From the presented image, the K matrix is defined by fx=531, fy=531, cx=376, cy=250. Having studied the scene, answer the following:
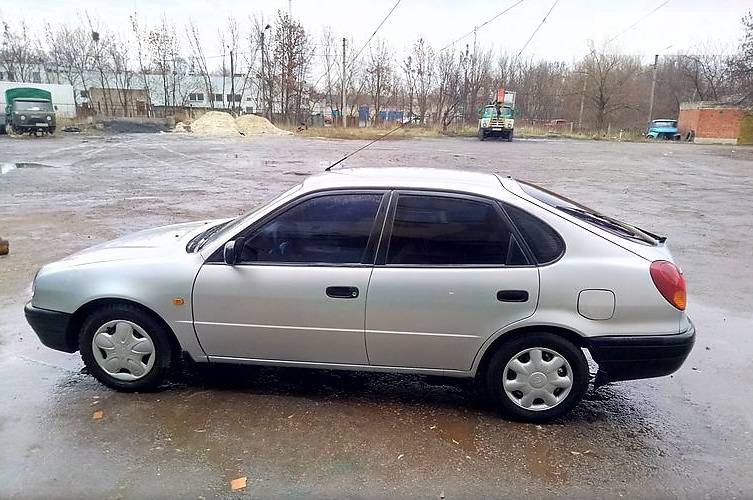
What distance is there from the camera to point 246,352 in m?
3.57

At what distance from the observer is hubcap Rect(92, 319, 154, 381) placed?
3.60 meters

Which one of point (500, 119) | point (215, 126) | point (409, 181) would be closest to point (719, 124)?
point (500, 119)

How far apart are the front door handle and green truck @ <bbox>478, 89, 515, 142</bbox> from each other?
39568 millimetres

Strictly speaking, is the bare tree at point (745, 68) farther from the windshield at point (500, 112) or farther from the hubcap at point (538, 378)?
the hubcap at point (538, 378)

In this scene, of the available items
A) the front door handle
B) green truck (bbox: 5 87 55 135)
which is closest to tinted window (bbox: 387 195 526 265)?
the front door handle

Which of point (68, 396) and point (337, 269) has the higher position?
point (337, 269)

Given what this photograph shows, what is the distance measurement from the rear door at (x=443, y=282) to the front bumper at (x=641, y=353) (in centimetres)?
52

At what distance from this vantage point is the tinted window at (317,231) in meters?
3.45

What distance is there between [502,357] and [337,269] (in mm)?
1181

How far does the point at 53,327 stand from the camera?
12.0ft

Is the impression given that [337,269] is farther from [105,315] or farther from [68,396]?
[68,396]

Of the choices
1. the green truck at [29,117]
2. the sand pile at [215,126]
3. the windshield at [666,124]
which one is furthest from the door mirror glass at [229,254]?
the windshield at [666,124]

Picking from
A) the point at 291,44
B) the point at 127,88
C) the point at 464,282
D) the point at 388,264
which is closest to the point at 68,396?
the point at 388,264

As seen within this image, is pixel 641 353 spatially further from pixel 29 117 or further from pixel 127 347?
pixel 29 117
